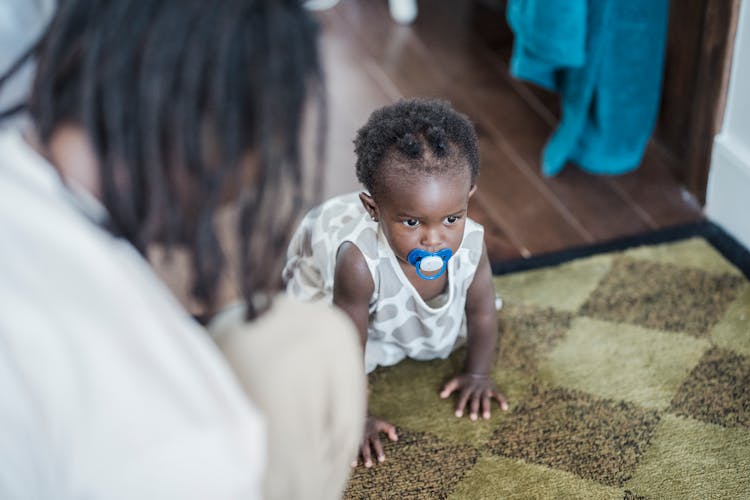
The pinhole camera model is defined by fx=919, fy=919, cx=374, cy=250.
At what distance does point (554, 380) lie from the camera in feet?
4.30

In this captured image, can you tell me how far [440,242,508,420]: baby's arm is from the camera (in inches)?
50.0

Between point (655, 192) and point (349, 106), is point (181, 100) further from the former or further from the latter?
point (349, 106)

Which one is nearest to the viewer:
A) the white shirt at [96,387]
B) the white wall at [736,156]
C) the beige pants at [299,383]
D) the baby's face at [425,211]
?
the white shirt at [96,387]

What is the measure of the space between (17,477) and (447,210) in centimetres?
64

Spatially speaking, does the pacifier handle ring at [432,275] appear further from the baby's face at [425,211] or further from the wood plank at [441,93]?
the wood plank at [441,93]

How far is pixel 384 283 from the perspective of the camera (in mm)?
1251

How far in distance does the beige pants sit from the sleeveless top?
407 mm

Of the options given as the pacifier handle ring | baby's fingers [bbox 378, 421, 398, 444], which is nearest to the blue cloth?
the pacifier handle ring

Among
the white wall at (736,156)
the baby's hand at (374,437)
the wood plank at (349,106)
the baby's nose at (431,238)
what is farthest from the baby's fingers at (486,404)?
the white wall at (736,156)

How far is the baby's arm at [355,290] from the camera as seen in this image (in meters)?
1.23

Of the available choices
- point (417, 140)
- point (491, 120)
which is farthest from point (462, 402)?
point (491, 120)

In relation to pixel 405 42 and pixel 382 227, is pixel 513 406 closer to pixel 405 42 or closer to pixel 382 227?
pixel 382 227

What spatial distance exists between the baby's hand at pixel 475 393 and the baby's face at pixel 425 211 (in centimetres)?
21

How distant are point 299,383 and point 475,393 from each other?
544mm
